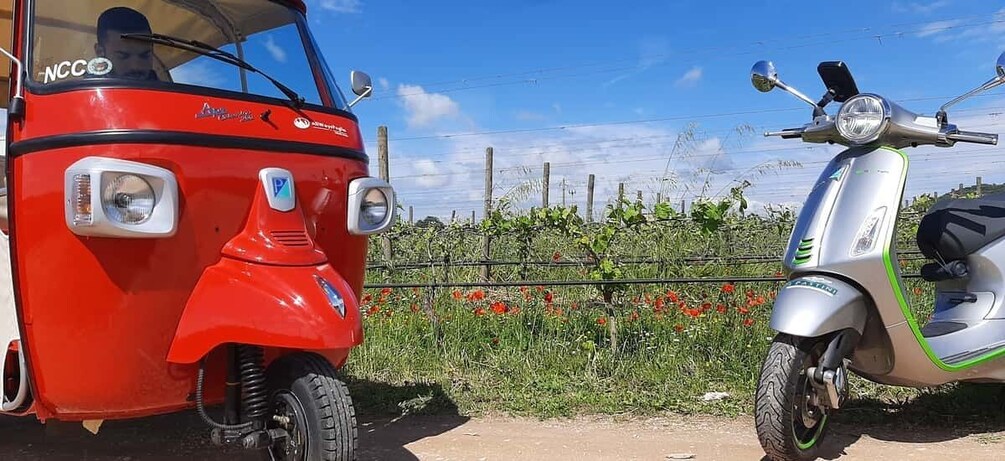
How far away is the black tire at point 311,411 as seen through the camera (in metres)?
2.78

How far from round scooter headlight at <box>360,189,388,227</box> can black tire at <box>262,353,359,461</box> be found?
2.42ft

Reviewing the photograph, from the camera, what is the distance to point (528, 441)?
4039 mm

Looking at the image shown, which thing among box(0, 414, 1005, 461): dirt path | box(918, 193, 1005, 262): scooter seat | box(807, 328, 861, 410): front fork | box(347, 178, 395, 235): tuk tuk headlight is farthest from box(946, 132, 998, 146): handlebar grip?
box(347, 178, 395, 235): tuk tuk headlight

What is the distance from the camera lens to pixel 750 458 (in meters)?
3.70

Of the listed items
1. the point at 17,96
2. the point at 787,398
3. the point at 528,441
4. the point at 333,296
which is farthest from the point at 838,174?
the point at 17,96

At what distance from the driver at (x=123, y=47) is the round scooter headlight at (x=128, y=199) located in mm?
497

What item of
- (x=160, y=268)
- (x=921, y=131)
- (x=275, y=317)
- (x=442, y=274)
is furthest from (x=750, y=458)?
(x=442, y=274)

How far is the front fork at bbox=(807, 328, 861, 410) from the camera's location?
3.25 metres

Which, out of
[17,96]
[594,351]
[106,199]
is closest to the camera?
[106,199]

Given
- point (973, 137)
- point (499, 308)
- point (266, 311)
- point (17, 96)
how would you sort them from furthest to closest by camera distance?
point (499, 308), point (973, 137), point (17, 96), point (266, 311)

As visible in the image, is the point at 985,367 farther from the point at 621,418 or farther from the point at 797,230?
the point at 621,418

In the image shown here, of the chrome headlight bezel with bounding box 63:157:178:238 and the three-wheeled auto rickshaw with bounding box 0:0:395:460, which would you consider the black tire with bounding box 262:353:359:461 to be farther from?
the chrome headlight bezel with bounding box 63:157:178:238

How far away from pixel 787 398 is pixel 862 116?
4.12 ft

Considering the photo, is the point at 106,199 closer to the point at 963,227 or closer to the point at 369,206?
the point at 369,206
